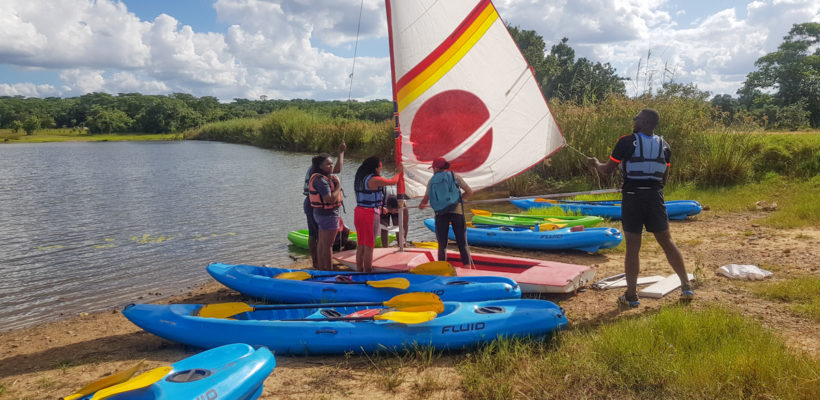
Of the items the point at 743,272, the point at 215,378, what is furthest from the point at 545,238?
the point at 215,378

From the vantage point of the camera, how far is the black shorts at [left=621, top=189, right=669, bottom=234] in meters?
5.00

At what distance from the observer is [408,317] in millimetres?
4621

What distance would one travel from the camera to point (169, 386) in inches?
129

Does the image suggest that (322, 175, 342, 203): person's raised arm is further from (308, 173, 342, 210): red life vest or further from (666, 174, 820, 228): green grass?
(666, 174, 820, 228): green grass

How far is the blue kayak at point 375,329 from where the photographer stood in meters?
4.56

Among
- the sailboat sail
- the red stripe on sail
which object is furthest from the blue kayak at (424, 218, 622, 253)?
the red stripe on sail

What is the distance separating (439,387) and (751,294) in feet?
12.7

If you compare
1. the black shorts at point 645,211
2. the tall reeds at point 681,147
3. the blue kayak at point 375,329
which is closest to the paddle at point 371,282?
the blue kayak at point 375,329

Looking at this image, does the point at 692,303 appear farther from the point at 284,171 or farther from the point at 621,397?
the point at 284,171

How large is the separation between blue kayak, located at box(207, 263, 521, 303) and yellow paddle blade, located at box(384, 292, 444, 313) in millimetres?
742

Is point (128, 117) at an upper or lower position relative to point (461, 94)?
upper

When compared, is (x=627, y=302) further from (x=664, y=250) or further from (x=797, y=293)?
(x=797, y=293)

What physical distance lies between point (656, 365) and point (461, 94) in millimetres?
4513

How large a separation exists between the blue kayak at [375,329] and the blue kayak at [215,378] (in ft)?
2.99
